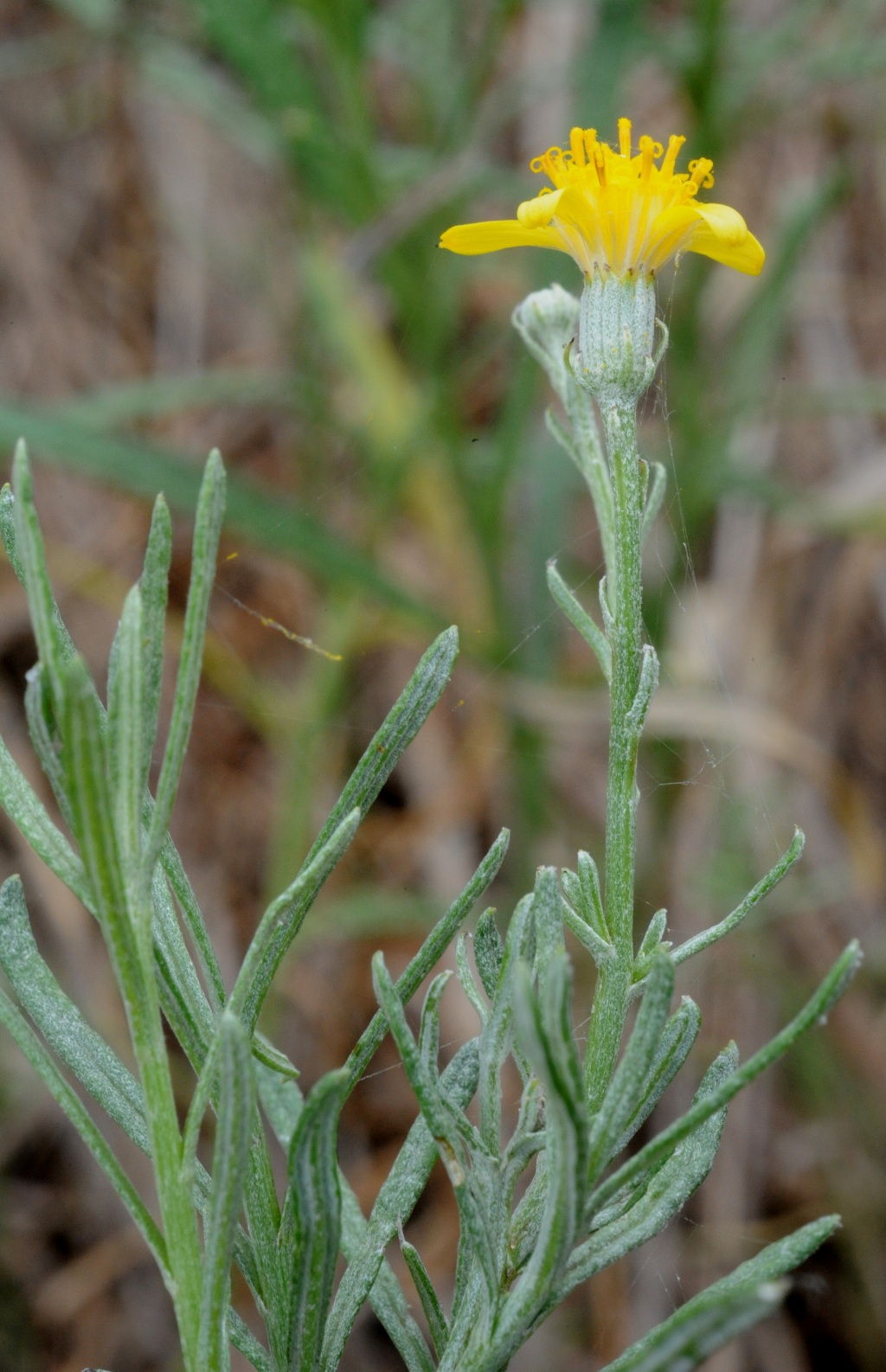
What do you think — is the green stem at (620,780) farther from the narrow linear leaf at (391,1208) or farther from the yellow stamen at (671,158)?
the yellow stamen at (671,158)

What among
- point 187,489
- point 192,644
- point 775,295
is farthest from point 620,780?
point 775,295

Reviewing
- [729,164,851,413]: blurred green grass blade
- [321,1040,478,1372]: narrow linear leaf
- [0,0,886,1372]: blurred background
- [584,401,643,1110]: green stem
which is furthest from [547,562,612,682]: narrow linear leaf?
[729,164,851,413]: blurred green grass blade

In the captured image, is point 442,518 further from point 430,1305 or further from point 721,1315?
point 721,1315

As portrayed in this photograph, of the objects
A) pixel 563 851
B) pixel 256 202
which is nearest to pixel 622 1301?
pixel 563 851

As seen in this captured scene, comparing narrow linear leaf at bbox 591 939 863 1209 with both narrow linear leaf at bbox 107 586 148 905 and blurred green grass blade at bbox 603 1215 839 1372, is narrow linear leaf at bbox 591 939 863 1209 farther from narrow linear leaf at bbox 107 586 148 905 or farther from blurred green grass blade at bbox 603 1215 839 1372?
narrow linear leaf at bbox 107 586 148 905

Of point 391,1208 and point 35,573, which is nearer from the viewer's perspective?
point 35,573

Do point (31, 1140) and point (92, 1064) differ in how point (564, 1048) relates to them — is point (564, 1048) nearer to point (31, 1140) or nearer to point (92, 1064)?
point (92, 1064)
